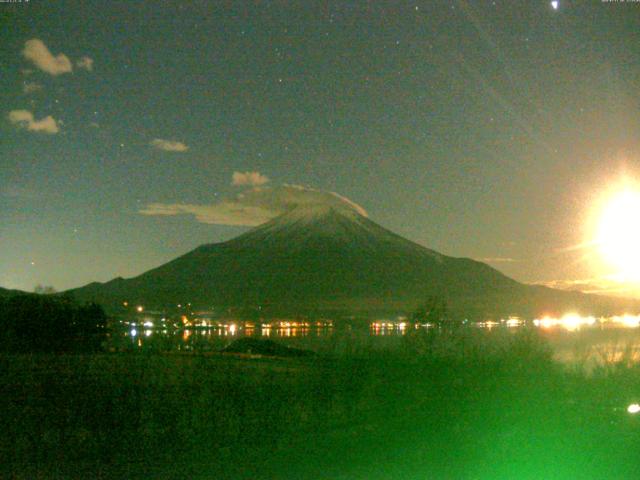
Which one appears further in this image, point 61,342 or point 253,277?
point 253,277

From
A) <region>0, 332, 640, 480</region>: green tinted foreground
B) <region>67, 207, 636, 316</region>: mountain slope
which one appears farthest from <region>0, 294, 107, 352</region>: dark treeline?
<region>67, 207, 636, 316</region>: mountain slope

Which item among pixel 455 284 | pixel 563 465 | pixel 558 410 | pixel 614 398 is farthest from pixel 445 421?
pixel 455 284

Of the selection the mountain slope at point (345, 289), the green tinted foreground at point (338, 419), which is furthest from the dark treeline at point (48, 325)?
the mountain slope at point (345, 289)

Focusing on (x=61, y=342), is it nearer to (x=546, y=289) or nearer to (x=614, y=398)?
(x=614, y=398)

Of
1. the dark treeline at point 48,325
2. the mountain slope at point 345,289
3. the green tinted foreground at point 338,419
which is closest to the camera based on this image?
the green tinted foreground at point 338,419

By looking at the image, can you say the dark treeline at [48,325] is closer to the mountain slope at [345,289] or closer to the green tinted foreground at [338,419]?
the green tinted foreground at [338,419]

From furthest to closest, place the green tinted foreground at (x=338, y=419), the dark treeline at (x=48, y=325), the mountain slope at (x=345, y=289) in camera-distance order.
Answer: the mountain slope at (x=345, y=289) → the dark treeline at (x=48, y=325) → the green tinted foreground at (x=338, y=419)

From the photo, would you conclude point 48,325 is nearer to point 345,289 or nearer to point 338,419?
point 338,419
